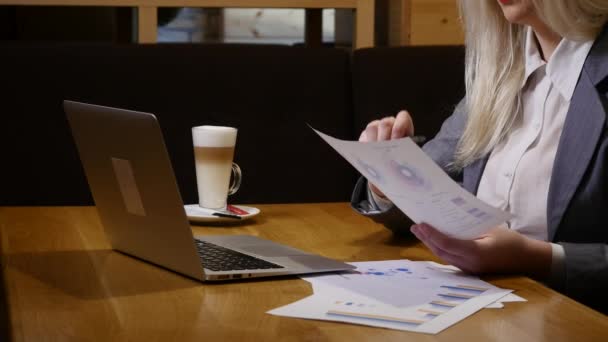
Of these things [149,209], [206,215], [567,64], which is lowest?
[206,215]

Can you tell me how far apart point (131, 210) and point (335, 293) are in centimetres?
29

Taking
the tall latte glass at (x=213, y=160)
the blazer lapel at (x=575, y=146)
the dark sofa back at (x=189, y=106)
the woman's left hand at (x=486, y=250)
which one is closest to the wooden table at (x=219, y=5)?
the dark sofa back at (x=189, y=106)

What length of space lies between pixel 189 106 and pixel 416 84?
586 millimetres

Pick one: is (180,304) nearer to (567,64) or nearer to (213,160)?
(213,160)

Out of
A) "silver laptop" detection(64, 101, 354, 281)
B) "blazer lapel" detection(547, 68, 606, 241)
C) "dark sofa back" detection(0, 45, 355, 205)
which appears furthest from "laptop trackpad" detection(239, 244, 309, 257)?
"dark sofa back" detection(0, 45, 355, 205)

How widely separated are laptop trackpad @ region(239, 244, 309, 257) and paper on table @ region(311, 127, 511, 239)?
0.17 meters

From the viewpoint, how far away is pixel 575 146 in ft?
4.39

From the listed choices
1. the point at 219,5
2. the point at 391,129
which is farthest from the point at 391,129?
the point at 219,5

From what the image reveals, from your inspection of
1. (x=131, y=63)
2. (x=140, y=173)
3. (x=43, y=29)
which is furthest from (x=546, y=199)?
(x=43, y=29)

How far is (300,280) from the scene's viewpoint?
3.22 ft

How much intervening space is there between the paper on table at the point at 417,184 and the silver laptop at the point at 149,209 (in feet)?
0.37

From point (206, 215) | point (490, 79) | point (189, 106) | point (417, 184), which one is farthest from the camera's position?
point (189, 106)

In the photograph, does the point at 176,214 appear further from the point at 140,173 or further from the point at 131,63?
the point at 131,63

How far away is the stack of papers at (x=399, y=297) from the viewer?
2.71 ft
